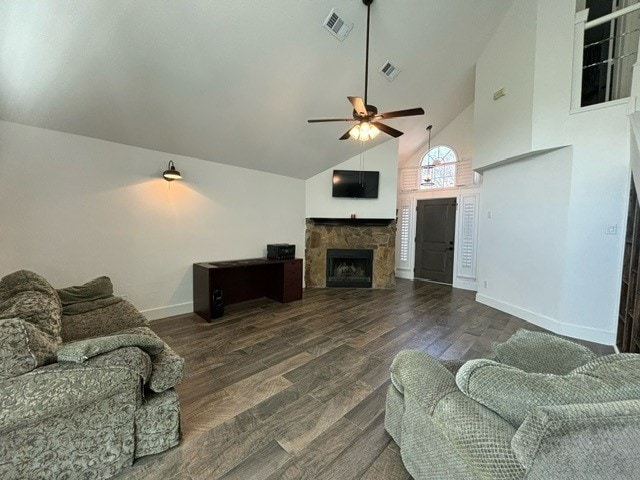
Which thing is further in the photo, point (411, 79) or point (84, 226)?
point (411, 79)

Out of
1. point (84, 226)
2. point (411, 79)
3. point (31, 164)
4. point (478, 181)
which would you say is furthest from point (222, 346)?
point (478, 181)

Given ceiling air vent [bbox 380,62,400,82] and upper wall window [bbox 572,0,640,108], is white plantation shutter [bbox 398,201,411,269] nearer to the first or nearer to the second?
ceiling air vent [bbox 380,62,400,82]

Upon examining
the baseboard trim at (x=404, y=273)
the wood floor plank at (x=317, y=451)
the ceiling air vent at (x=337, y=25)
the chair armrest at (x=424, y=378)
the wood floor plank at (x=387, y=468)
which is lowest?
the wood floor plank at (x=387, y=468)

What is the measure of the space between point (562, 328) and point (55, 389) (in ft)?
16.2

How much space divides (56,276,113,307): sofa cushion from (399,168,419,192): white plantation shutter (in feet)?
20.4

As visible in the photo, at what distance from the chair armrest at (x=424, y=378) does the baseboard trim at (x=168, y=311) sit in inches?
133

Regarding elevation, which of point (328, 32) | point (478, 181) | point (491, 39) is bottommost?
point (478, 181)

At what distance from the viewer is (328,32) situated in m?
2.84

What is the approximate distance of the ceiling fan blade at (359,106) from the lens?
2364 millimetres

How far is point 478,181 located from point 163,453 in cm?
637

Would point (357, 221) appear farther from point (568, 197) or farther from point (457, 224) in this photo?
point (568, 197)

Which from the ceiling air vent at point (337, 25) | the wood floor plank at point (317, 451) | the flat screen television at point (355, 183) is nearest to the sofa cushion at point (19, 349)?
the wood floor plank at point (317, 451)

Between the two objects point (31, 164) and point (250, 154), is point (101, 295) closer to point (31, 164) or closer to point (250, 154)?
point (31, 164)

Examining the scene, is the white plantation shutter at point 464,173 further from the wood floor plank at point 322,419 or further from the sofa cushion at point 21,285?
the sofa cushion at point 21,285
